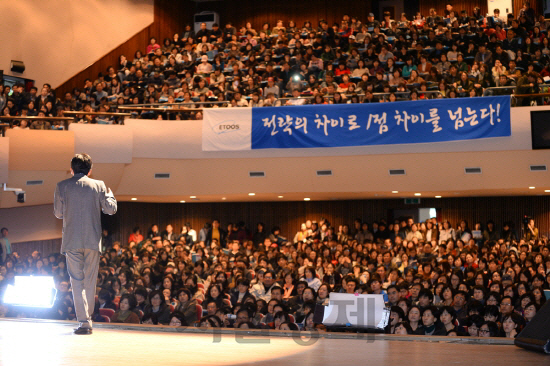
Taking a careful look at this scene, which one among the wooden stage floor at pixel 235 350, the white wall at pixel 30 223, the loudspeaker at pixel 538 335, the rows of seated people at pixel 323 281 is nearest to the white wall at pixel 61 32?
the white wall at pixel 30 223

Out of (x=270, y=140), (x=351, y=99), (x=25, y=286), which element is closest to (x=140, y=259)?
(x=270, y=140)

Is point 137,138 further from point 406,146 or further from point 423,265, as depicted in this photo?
point 423,265

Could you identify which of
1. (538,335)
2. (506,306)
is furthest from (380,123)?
(538,335)

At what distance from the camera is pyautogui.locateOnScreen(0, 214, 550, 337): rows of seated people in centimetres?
549

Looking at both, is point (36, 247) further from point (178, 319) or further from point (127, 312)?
point (178, 319)

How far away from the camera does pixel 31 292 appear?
426cm

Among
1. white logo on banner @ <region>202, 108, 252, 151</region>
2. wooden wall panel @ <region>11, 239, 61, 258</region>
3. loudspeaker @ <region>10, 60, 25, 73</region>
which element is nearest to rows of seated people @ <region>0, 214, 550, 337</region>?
white logo on banner @ <region>202, 108, 252, 151</region>

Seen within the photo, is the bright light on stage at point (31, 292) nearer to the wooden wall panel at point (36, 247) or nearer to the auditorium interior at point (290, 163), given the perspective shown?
the auditorium interior at point (290, 163)

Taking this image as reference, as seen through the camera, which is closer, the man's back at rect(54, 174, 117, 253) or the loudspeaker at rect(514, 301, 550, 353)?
the loudspeaker at rect(514, 301, 550, 353)

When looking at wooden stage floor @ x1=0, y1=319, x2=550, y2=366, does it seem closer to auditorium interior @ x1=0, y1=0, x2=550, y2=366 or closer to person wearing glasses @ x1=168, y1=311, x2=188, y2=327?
auditorium interior @ x1=0, y1=0, x2=550, y2=366

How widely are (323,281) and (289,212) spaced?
5651 millimetres

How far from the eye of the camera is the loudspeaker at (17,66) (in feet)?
36.5

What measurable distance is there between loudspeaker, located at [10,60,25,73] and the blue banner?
489cm

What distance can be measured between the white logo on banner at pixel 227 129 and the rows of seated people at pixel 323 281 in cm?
175
